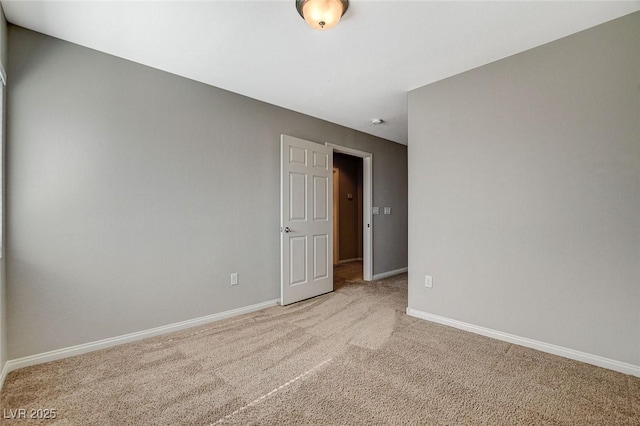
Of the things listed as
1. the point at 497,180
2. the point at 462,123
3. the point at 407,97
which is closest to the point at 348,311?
the point at 497,180

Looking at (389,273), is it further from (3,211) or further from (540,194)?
(3,211)

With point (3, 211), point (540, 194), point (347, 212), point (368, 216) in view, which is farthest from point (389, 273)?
point (3, 211)

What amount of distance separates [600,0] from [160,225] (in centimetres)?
366

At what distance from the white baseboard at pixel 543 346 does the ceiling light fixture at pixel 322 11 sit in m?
2.77

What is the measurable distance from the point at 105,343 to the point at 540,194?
3748mm

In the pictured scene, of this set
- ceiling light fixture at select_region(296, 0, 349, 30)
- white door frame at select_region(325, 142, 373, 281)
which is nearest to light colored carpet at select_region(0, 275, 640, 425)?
white door frame at select_region(325, 142, 373, 281)

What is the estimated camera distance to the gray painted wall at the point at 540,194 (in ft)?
6.66

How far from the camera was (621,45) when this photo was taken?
2.03m

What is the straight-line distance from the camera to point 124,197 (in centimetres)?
250

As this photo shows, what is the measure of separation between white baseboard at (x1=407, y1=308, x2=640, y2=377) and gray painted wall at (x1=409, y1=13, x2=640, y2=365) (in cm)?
4

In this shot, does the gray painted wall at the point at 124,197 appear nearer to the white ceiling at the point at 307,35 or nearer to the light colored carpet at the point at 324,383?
the white ceiling at the point at 307,35

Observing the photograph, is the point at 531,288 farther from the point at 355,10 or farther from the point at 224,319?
the point at 224,319

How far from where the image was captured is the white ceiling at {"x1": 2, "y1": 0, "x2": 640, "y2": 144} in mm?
1914

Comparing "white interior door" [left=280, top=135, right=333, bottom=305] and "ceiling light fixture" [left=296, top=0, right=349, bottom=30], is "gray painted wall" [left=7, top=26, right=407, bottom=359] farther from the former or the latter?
"ceiling light fixture" [left=296, top=0, right=349, bottom=30]
